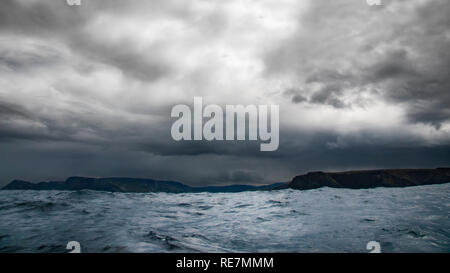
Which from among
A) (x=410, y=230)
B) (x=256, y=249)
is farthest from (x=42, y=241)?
(x=410, y=230)

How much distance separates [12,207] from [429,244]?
2305cm

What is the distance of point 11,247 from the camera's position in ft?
26.0

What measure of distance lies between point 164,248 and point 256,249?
3162mm
